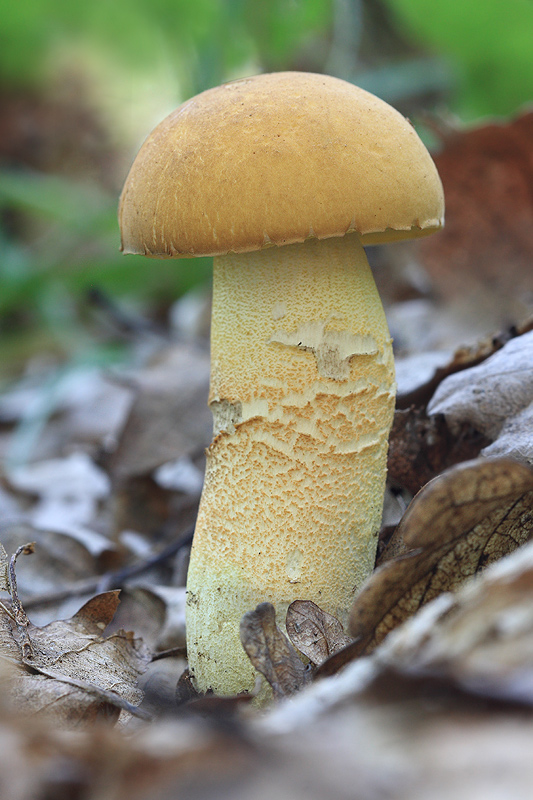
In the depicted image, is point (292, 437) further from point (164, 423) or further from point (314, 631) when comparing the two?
point (164, 423)

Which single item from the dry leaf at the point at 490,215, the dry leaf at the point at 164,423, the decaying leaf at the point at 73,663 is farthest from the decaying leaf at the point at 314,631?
the dry leaf at the point at 490,215

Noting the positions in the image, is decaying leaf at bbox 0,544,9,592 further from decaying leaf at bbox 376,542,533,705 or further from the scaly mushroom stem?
decaying leaf at bbox 376,542,533,705

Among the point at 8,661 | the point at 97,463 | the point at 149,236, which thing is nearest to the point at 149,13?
the point at 97,463

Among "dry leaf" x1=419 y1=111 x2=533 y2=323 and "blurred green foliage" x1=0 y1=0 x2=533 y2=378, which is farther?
"blurred green foliage" x1=0 y1=0 x2=533 y2=378

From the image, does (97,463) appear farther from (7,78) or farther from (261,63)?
(7,78)

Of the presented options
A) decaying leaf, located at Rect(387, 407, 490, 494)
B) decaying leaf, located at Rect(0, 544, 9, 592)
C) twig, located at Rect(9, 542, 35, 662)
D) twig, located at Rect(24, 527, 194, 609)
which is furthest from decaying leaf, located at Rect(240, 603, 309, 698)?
twig, located at Rect(24, 527, 194, 609)

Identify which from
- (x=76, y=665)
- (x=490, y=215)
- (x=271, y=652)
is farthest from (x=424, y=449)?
(x=490, y=215)
